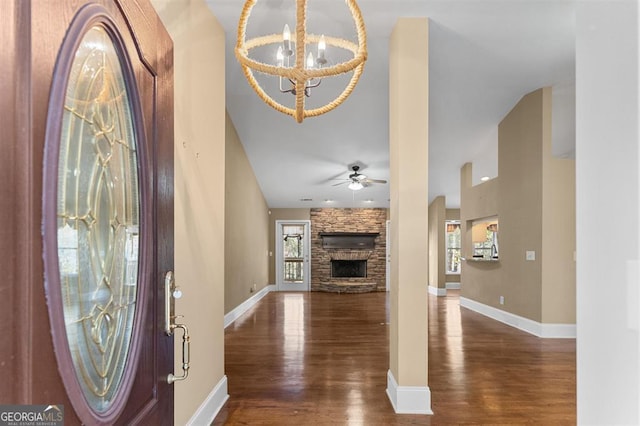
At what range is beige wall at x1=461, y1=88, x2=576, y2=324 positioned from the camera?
4809 mm

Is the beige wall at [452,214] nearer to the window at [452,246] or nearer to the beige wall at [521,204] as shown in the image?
the window at [452,246]

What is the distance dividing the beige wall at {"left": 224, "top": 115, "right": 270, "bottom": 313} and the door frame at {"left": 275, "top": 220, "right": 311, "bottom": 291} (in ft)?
3.27

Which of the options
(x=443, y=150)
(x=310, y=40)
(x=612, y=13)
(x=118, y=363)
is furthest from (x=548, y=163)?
(x=118, y=363)

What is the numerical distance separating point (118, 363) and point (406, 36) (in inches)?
114

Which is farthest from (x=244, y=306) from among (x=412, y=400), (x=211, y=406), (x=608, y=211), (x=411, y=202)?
(x=608, y=211)

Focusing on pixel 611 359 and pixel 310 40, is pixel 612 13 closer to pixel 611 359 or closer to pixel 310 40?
pixel 611 359

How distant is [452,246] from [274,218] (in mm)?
5156

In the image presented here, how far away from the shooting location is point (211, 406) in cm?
262

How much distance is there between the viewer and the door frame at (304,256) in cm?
980

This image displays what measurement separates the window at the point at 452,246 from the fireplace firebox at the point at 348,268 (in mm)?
2412

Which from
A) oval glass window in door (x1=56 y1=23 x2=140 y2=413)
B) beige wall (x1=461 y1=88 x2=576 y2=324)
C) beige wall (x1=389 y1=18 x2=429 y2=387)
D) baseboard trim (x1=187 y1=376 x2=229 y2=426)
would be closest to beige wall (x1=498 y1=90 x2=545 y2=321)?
beige wall (x1=461 y1=88 x2=576 y2=324)

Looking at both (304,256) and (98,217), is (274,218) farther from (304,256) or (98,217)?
(98,217)

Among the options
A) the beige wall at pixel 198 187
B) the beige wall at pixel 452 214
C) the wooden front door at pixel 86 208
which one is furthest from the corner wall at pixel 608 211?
the beige wall at pixel 452 214

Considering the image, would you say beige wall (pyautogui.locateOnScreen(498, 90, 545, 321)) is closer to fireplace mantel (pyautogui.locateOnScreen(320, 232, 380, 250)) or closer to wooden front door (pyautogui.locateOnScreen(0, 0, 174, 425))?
fireplace mantel (pyautogui.locateOnScreen(320, 232, 380, 250))
